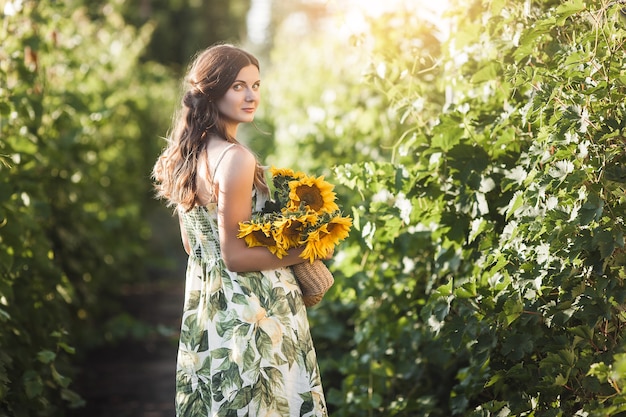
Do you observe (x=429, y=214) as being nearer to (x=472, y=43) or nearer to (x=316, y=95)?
(x=472, y=43)

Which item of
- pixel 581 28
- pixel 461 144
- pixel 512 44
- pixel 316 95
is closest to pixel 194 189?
pixel 461 144

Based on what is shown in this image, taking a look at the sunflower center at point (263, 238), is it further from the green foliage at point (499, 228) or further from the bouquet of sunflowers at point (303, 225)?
the green foliage at point (499, 228)

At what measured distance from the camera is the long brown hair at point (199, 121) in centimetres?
277

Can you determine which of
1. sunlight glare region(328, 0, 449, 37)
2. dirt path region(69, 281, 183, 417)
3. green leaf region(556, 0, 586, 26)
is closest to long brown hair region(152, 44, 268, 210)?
sunlight glare region(328, 0, 449, 37)

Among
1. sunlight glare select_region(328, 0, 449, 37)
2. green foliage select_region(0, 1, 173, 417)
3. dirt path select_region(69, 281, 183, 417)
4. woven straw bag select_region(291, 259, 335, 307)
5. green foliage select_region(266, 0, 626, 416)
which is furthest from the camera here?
dirt path select_region(69, 281, 183, 417)

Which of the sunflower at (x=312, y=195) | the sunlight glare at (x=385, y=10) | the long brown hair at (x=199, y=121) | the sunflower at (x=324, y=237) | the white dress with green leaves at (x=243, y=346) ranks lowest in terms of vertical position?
the white dress with green leaves at (x=243, y=346)

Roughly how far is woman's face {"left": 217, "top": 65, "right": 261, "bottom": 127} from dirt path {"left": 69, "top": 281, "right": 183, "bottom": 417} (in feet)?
4.83

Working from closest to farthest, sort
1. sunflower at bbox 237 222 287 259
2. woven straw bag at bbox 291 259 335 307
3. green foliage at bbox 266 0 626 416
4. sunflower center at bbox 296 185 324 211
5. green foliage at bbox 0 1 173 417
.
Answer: green foliage at bbox 266 0 626 416 < sunflower at bbox 237 222 287 259 < sunflower center at bbox 296 185 324 211 < woven straw bag at bbox 291 259 335 307 < green foliage at bbox 0 1 173 417

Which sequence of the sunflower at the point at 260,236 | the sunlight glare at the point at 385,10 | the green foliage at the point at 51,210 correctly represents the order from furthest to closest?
the sunlight glare at the point at 385,10, the green foliage at the point at 51,210, the sunflower at the point at 260,236

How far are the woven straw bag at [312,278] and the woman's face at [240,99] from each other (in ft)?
1.84

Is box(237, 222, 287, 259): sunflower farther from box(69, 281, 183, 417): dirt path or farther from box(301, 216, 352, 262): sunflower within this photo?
box(69, 281, 183, 417): dirt path

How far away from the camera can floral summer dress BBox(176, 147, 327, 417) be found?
2668 mm

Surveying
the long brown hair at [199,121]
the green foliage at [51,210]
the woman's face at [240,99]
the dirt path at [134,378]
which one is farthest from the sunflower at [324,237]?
the dirt path at [134,378]

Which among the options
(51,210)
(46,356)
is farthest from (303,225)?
(51,210)
